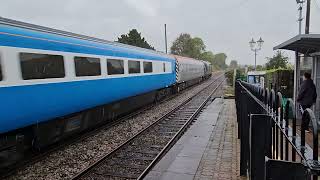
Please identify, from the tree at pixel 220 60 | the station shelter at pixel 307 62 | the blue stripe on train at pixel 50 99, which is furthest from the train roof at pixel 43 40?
the tree at pixel 220 60

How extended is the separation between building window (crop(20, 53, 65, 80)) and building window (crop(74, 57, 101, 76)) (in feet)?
2.49

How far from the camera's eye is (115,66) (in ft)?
36.8

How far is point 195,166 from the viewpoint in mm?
6605

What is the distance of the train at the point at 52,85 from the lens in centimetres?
621

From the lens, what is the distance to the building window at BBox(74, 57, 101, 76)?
28.3 feet

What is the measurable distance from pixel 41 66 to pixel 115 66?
14.1ft

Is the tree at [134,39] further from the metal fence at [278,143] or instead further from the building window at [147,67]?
the metal fence at [278,143]

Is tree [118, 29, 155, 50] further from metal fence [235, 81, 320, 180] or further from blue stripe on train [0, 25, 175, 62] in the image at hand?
metal fence [235, 81, 320, 180]

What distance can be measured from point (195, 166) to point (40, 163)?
11.3 feet

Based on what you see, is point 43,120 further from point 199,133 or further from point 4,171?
point 199,133

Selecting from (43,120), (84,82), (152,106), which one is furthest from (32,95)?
(152,106)

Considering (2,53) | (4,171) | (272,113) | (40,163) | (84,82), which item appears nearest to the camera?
(272,113)

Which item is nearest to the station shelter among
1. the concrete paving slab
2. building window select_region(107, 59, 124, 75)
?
the concrete paving slab

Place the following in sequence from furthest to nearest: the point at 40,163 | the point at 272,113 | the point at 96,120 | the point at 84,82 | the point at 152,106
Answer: the point at 152,106
the point at 96,120
the point at 84,82
the point at 40,163
the point at 272,113
